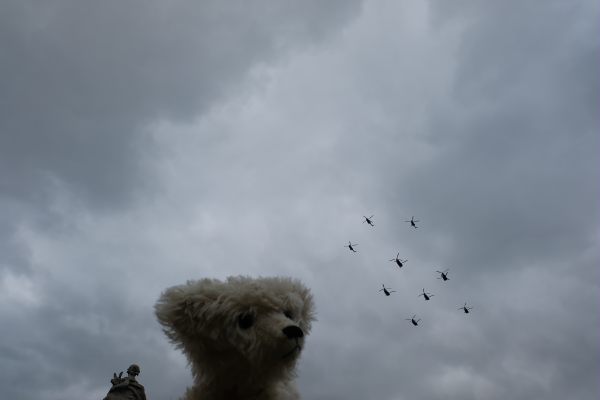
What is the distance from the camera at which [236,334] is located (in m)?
5.13

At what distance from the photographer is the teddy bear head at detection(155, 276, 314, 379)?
16.6ft

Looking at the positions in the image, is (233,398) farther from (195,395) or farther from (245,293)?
(245,293)

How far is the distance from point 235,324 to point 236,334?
103mm

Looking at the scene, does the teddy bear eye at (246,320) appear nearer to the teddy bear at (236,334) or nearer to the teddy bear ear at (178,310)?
the teddy bear at (236,334)

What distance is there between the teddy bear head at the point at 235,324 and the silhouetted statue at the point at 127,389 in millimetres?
3938

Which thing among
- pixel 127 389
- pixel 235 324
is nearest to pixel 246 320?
pixel 235 324

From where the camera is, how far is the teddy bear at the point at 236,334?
5.09 meters

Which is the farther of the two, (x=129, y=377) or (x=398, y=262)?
(x=398, y=262)

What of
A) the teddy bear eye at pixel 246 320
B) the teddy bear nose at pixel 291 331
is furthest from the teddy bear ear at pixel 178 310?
the teddy bear nose at pixel 291 331

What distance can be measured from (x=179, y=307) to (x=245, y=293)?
74 cm

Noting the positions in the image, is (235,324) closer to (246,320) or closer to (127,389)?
(246,320)

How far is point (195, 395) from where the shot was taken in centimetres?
545

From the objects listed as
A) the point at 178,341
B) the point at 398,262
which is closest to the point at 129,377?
the point at 178,341

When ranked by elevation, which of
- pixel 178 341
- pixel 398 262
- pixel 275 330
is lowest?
pixel 275 330
